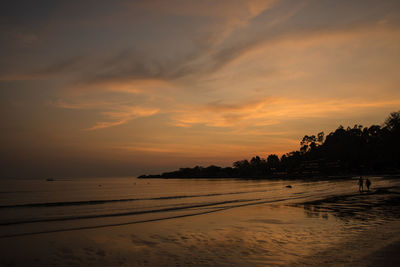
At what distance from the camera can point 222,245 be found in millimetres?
12531

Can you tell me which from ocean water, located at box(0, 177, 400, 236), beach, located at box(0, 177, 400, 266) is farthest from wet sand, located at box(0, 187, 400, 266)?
ocean water, located at box(0, 177, 400, 236)

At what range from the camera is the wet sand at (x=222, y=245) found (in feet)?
33.3

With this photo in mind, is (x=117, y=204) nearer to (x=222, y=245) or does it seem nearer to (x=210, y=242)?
(x=210, y=242)

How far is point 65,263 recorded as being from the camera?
10.5m

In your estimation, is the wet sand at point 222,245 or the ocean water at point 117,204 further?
the ocean water at point 117,204

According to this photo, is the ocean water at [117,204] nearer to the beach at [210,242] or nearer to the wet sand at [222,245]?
the beach at [210,242]

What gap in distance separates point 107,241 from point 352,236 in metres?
Result: 11.6

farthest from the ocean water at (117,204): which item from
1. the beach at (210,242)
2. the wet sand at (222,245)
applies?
the wet sand at (222,245)

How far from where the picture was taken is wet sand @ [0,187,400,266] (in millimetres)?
10156

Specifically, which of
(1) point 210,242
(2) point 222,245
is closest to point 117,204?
(1) point 210,242

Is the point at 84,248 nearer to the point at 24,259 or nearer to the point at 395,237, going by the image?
the point at 24,259

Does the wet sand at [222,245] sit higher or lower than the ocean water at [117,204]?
higher

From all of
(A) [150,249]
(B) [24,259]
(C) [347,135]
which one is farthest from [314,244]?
(C) [347,135]

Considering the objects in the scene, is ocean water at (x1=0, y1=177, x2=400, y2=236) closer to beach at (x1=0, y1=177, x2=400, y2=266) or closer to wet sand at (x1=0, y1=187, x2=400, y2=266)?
beach at (x1=0, y1=177, x2=400, y2=266)
